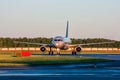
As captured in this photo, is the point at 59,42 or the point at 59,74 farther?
the point at 59,42

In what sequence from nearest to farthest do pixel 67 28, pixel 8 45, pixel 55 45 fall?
pixel 55 45
pixel 67 28
pixel 8 45

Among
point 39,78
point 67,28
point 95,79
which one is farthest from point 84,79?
point 67,28

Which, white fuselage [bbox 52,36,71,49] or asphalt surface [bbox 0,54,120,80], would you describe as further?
white fuselage [bbox 52,36,71,49]

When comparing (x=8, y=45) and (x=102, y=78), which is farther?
(x=8, y=45)

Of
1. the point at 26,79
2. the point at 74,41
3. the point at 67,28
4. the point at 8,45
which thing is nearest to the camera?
the point at 26,79

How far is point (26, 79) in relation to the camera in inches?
981

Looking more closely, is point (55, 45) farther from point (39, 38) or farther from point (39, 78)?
point (39, 38)

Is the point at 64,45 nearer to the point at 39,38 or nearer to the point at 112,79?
the point at 112,79

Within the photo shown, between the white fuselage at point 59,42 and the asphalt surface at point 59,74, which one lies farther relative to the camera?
the white fuselage at point 59,42

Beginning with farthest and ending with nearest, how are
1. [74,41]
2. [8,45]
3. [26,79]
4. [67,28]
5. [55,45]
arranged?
[74,41] < [8,45] < [67,28] < [55,45] < [26,79]

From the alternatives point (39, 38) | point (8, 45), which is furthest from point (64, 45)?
point (39, 38)

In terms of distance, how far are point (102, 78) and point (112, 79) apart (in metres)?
0.78

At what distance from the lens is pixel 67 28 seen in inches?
4168

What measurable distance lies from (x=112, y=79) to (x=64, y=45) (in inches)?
2390
